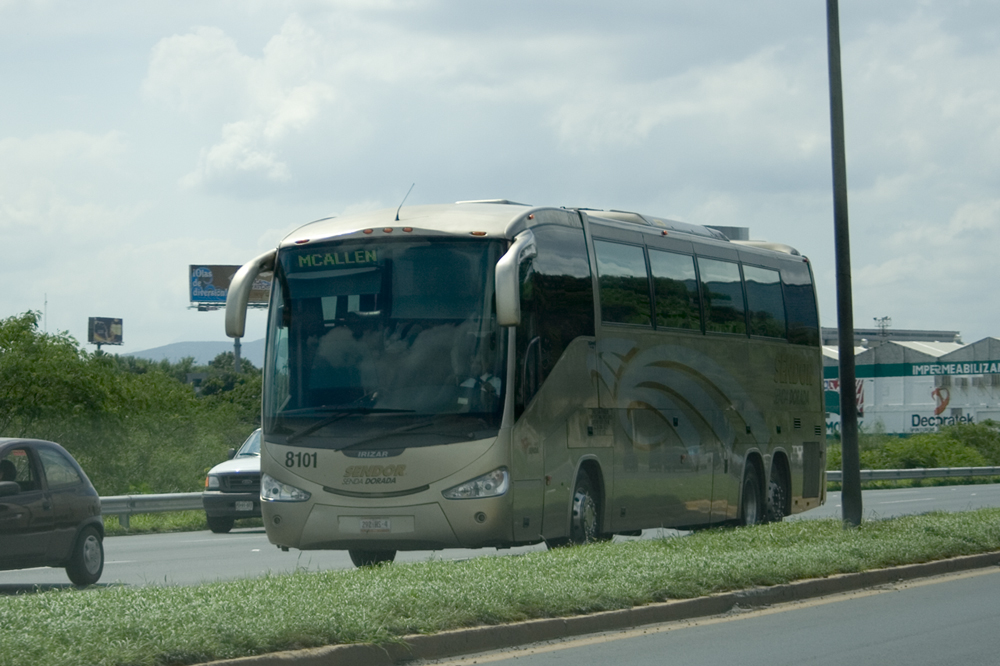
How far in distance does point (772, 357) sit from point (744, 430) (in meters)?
1.50

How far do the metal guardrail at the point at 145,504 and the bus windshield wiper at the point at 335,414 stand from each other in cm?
1046

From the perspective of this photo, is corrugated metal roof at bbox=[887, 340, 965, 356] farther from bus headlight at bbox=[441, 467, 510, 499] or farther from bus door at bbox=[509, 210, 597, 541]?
bus headlight at bbox=[441, 467, 510, 499]

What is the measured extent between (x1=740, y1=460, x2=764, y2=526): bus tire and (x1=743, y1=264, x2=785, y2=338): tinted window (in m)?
2.02

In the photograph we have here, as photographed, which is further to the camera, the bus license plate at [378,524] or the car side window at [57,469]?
the car side window at [57,469]

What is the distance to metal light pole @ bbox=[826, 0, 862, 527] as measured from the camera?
17.1m

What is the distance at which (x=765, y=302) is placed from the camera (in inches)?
773

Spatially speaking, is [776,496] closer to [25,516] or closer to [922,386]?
[25,516]

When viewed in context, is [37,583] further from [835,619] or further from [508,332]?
[835,619]

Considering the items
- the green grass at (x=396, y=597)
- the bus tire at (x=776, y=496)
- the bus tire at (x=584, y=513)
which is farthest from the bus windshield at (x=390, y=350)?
the bus tire at (x=776, y=496)

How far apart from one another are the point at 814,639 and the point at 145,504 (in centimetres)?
1665

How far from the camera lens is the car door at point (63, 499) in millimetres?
13325

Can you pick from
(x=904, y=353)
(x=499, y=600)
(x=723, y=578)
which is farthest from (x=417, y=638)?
(x=904, y=353)

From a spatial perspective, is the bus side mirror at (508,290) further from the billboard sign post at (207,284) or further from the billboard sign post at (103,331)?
the billboard sign post at (103,331)

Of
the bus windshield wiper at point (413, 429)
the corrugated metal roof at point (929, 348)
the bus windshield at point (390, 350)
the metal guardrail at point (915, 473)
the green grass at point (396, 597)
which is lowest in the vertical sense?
the metal guardrail at point (915, 473)
